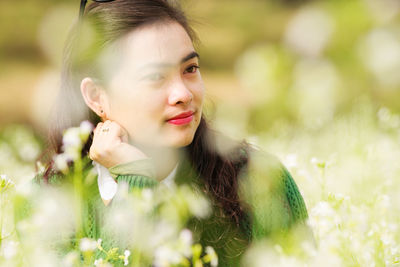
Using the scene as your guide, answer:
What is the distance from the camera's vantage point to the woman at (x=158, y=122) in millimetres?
1644

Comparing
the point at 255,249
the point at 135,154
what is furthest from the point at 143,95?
the point at 255,249

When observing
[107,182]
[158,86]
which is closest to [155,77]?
[158,86]

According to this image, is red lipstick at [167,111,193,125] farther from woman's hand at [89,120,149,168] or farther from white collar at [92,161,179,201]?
white collar at [92,161,179,201]

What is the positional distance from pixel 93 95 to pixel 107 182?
314 mm

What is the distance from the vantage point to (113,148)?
1.69 meters

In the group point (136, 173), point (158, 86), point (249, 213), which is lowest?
point (249, 213)

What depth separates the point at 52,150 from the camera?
222 cm

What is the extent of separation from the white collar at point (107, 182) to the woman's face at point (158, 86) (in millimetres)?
174

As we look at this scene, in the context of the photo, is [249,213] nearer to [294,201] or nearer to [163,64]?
[294,201]

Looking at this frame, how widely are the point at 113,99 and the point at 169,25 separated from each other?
308 millimetres

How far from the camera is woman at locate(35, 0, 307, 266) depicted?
1.64 m

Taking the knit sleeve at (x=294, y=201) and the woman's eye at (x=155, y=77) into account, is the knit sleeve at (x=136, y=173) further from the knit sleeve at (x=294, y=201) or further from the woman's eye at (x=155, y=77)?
the knit sleeve at (x=294, y=201)

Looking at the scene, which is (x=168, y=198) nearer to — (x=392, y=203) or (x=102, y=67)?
(x=102, y=67)

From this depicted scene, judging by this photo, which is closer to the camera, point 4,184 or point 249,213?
point 4,184
